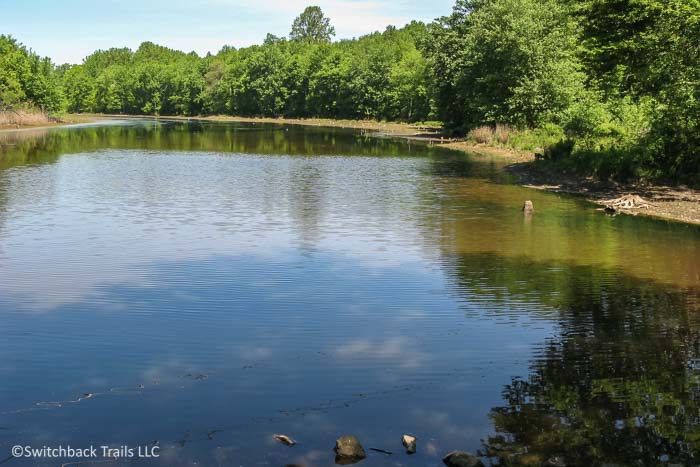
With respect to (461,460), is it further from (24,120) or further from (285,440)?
(24,120)

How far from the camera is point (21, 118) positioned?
9706 cm

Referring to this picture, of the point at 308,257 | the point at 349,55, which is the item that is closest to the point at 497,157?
the point at 308,257

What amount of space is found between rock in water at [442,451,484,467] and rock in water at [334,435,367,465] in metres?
1.06

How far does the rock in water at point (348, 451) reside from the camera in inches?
356

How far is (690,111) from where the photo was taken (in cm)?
3044

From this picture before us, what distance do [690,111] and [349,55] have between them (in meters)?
131

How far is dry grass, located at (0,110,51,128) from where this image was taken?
306 ft

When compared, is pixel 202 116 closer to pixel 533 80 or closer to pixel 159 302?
pixel 533 80

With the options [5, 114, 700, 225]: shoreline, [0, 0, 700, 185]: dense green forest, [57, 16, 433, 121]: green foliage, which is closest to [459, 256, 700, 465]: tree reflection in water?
[5, 114, 700, 225]: shoreline

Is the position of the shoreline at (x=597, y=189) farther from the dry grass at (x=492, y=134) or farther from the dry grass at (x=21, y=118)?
the dry grass at (x=21, y=118)

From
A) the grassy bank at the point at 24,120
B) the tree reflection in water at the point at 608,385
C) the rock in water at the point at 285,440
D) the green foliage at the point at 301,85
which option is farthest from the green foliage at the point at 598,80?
the grassy bank at the point at 24,120

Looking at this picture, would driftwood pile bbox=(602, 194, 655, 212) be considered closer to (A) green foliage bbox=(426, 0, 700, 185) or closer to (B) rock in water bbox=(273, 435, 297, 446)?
(A) green foliage bbox=(426, 0, 700, 185)

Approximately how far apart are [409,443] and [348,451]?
0.85 metres

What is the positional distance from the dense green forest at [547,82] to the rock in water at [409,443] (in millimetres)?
25076
